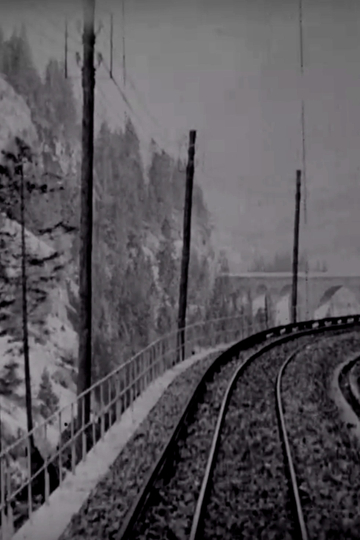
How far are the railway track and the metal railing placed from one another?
84 cm

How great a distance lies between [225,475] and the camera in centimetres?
712

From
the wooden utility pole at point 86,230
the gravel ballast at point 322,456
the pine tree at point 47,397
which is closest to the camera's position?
the gravel ballast at point 322,456

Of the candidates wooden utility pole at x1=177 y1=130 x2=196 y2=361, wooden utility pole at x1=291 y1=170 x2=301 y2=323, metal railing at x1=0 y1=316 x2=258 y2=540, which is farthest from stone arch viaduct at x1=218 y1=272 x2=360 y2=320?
wooden utility pole at x1=177 y1=130 x2=196 y2=361

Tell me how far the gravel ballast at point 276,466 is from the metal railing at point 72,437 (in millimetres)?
1436

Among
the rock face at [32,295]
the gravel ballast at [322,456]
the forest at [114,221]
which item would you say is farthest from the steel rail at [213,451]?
the forest at [114,221]

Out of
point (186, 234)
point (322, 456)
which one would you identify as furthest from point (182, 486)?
point (186, 234)

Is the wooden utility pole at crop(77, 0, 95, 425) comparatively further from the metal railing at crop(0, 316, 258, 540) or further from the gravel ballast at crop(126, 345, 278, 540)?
the gravel ballast at crop(126, 345, 278, 540)

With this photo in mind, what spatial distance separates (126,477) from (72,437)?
32.1 inches

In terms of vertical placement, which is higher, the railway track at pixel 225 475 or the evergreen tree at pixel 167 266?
the evergreen tree at pixel 167 266

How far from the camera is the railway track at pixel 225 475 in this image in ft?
18.4

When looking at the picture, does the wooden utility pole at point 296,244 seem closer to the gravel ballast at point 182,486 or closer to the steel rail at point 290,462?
the steel rail at point 290,462

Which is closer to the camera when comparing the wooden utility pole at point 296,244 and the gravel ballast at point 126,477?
the gravel ballast at point 126,477

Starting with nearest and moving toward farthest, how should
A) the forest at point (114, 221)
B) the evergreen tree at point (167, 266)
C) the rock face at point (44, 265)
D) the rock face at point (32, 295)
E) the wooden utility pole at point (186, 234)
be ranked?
the wooden utility pole at point (186, 234) < the rock face at point (32, 295) < the rock face at point (44, 265) < the forest at point (114, 221) < the evergreen tree at point (167, 266)

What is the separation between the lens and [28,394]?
646 inches
